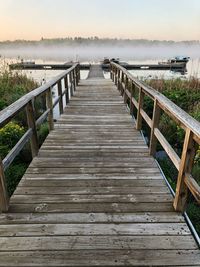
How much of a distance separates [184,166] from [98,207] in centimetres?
100

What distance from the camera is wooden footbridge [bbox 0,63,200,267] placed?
2244 mm

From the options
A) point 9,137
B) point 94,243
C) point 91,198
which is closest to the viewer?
point 94,243

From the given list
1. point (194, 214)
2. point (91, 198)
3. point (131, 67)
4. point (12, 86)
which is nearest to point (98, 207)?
point (91, 198)

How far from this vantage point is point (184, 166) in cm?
264

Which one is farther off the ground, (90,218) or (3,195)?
(3,195)

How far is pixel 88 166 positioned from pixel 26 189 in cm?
99

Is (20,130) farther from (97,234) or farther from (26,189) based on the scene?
(97,234)

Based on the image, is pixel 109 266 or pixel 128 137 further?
pixel 128 137

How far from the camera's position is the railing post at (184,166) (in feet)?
8.30

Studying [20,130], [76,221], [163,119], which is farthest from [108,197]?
[163,119]

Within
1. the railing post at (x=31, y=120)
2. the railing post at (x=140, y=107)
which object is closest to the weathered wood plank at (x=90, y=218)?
the railing post at (x=31, y=120)

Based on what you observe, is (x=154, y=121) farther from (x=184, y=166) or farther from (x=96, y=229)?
(x=96, y=229)

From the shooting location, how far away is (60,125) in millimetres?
5957

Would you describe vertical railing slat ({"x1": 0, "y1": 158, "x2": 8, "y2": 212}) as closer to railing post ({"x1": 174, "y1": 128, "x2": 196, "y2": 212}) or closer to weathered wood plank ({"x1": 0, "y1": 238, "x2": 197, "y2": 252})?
weathered wood plank ({"x1": 0, "y1": 238, "x2": 197, "y2": 252})
